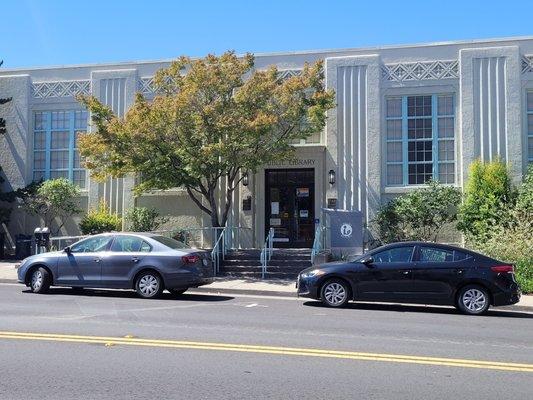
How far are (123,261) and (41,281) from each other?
210 cm

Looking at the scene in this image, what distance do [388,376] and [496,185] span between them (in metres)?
13.8

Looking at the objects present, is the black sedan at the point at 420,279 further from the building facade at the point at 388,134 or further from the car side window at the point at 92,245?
the building facade at the point at 388,134

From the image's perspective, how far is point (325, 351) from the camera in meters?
7.38

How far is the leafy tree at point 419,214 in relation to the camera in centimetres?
1845

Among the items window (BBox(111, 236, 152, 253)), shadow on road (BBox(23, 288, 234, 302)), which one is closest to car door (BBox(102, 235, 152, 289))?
window (BBox(111, 236, 152, 253))

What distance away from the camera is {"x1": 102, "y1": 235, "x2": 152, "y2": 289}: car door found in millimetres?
12781

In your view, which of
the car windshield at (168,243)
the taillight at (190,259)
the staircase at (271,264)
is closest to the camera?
the taillight at (190,259)

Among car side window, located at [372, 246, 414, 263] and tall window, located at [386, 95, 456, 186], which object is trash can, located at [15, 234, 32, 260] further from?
car side window, located at [372, 246, 414, 263]

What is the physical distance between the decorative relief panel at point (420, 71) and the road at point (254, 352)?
10.6m

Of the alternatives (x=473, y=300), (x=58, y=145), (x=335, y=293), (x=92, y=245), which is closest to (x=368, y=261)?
(x=335, y=293)

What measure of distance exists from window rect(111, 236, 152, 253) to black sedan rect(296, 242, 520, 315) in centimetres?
368

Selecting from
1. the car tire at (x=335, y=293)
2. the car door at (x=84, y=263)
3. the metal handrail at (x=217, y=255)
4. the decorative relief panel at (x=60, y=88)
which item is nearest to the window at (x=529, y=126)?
the metal handrail at (x=217, y=255)

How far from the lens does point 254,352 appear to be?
729 cm

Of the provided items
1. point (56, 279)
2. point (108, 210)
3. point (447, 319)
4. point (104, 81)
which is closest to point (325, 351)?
point (447, 319)
